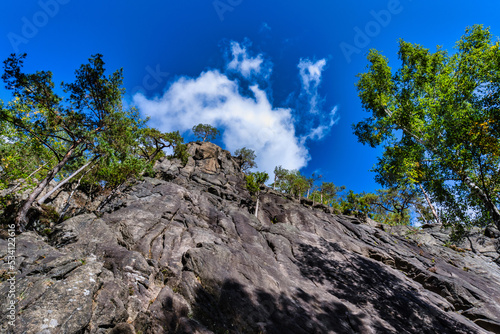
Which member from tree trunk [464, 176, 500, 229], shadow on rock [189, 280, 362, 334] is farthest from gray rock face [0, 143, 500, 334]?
tree trunk [464, 176, 500, 229]

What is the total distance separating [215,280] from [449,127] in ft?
48.0

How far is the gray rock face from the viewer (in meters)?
6.84

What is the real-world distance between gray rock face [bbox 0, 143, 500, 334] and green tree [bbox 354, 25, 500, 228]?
7.31 m

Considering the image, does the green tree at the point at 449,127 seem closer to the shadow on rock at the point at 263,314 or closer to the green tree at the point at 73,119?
the shadow on rock at the point at 263,314

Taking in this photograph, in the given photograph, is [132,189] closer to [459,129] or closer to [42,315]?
[42,315]

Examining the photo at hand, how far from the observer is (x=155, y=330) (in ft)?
22.3

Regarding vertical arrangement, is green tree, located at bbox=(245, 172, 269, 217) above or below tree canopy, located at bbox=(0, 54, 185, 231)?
above

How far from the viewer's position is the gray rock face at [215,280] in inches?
269

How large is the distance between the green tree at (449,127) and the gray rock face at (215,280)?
7.31m

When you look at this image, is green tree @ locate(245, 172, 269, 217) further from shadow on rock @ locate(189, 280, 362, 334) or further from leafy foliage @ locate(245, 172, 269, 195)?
shadow on rock @ locate(189, 280, 362, 334)

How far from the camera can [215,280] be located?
9.77m

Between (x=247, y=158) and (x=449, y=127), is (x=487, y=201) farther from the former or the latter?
(x=247, y=158)

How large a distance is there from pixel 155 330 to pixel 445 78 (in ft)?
64.2

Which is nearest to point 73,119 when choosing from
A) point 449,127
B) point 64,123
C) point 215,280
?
point 64,123
